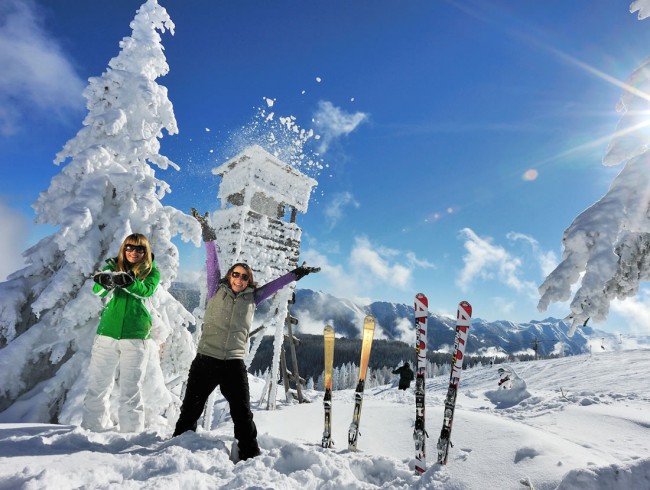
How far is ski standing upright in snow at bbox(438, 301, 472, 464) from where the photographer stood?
12.9ft

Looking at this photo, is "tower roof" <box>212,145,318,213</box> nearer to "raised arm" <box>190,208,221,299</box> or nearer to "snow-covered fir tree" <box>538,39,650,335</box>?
"raised arm" <box>190,208,221,299</box>

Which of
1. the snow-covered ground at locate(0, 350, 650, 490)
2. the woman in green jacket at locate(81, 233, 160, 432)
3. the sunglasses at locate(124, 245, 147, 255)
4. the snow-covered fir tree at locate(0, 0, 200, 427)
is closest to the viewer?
the snow-covered ground at locate(0, 350, 650, 490)

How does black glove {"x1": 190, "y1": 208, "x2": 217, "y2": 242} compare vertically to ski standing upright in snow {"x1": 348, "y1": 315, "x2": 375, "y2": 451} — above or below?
above

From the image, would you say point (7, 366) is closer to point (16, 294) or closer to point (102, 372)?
point (16, 294)

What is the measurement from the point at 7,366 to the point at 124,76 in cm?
611

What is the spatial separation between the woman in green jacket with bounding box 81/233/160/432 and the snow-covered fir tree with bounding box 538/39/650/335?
460cm

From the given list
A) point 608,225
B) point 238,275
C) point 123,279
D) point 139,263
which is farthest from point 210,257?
point 608,225

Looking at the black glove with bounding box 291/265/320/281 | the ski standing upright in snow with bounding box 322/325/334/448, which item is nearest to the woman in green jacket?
the black glove with bounding box 291/265/320/281

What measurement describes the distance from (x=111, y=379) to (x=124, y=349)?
0.41 metres

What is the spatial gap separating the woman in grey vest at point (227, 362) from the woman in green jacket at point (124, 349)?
Result: 0.69 meters

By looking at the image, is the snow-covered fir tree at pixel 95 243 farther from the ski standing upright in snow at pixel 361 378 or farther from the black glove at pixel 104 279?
the ski standing upright in snow at pixel 361 378

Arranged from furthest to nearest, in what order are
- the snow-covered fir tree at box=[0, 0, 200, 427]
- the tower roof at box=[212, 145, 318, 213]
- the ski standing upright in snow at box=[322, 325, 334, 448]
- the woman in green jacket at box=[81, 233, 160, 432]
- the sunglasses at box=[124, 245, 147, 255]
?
the tower roof at box=[212, 145, 318, 213] → the snow-covered fir tree at box=[0, 0, 200, 427] → the ski standing upright in snow at box=[322, 325, 334, 448] → the sunglasses at box=[124, 245, 147, 255] → the woman in green jacket at box=[81, 233, 160, 432]

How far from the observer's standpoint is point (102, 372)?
4008mm


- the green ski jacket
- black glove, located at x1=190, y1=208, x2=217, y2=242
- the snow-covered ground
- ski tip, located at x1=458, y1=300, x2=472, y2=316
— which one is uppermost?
black glove, located at x1=190, y1=208, x2=217, y2=242
